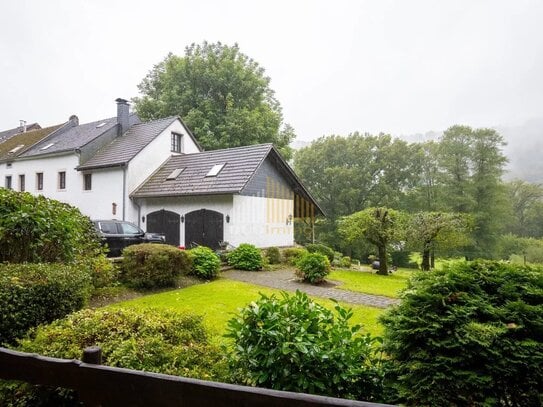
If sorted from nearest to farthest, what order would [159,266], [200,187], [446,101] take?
[159,266], [200,187], [446,101]

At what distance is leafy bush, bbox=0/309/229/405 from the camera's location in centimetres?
275

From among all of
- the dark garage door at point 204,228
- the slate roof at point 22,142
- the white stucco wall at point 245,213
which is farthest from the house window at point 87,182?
the slate roof at point 22,142

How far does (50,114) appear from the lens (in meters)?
56.5

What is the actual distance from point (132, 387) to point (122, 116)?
24654mm

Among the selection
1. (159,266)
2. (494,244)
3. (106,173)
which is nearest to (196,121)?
(106,173)

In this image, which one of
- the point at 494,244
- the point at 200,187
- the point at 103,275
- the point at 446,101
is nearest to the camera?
the point at 103,275

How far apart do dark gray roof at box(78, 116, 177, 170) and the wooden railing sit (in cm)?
1807

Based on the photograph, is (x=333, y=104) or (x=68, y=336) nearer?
(x=68, y=336)

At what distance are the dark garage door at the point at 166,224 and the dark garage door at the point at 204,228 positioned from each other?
0.72 metres

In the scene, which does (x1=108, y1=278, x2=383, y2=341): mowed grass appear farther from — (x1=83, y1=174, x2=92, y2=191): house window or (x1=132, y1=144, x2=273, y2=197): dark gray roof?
(x1=83, y1=174, x2=92, y2=191): house window

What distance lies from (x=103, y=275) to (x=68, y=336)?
19.7 feet

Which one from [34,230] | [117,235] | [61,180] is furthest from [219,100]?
[34,230]

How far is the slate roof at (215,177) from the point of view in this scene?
15.5 m

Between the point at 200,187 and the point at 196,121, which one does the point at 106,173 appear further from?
the point at 196,121
